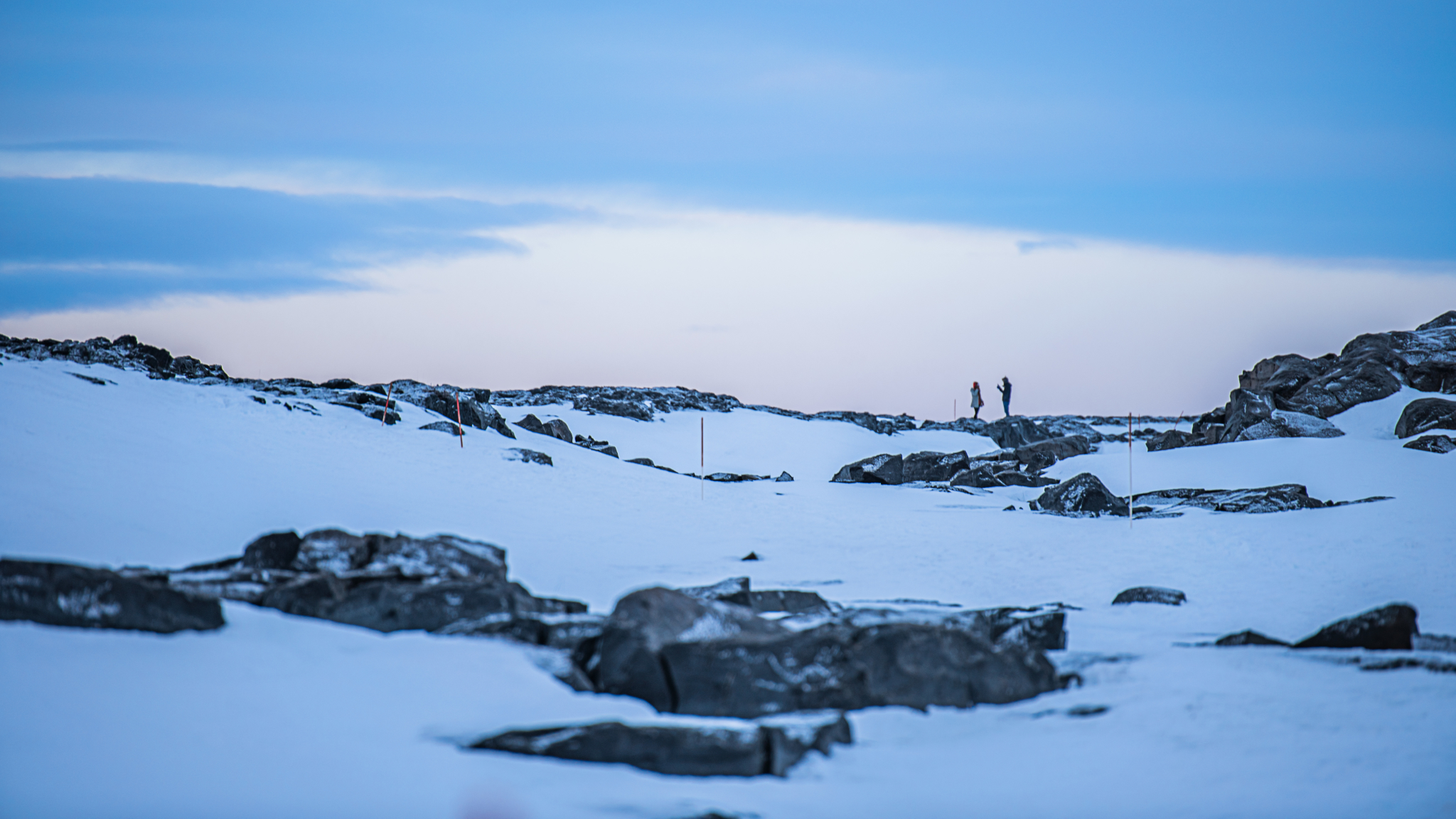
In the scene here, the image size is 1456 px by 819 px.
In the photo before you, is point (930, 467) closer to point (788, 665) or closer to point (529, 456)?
Answer: point (529, 456)

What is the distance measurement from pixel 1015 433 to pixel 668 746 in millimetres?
30311

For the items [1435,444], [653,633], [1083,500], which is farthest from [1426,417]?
[653,633]

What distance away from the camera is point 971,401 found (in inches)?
1572

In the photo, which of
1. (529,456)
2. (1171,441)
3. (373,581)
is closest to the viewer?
(373,581)

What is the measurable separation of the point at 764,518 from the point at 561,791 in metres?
10.8

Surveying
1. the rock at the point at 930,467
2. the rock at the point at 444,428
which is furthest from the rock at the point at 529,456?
the rock at the point at 930,467

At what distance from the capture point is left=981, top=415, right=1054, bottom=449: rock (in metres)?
33.0

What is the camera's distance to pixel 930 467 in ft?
70.5

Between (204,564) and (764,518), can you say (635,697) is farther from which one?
(764,518)

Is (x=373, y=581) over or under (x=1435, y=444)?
under

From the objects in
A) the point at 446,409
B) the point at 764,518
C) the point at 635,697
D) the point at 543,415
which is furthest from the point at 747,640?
the point at 543,415

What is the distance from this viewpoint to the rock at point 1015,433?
32969 millimetres

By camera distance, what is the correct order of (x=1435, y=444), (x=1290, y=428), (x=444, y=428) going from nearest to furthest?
(x=444, y=428) → (x=1435, y=444) → (x=1290, y=428)

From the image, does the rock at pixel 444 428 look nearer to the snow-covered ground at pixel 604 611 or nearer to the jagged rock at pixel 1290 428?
the snow-covered ground at pixel 604 611
